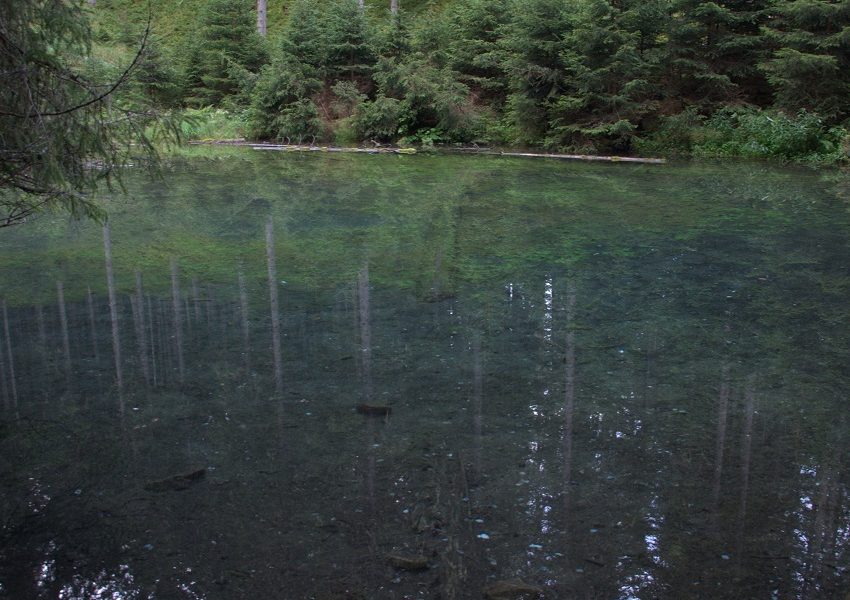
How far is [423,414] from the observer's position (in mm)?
4859

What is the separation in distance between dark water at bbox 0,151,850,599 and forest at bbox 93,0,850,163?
965 cm

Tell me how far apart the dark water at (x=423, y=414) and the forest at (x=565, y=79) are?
31.7ft

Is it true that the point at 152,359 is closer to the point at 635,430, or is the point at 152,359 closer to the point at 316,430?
the point at 316,430

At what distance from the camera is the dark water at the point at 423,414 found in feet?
11.0

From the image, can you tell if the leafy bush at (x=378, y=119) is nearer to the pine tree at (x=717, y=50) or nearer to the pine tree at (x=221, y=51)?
the pine tree at (x=221, y=51)

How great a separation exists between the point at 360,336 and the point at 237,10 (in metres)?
24.6

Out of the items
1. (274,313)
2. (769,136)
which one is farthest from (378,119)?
(274,313)

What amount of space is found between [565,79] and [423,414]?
1745 cm

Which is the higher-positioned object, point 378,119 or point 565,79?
point 565,79

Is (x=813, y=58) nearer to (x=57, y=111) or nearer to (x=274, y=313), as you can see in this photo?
(x=274, y=313)

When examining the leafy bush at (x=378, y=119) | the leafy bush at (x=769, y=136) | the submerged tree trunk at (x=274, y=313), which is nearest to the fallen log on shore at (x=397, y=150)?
the leafy bush at (x=378, y=119)

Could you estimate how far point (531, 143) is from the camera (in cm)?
2212

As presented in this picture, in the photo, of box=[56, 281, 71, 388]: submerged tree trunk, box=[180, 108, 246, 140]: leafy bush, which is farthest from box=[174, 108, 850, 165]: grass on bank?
box=[56, 281, 71, 388]: submerged tree trunk

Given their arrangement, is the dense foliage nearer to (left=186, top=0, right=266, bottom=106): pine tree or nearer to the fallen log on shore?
the fallen log on shore
